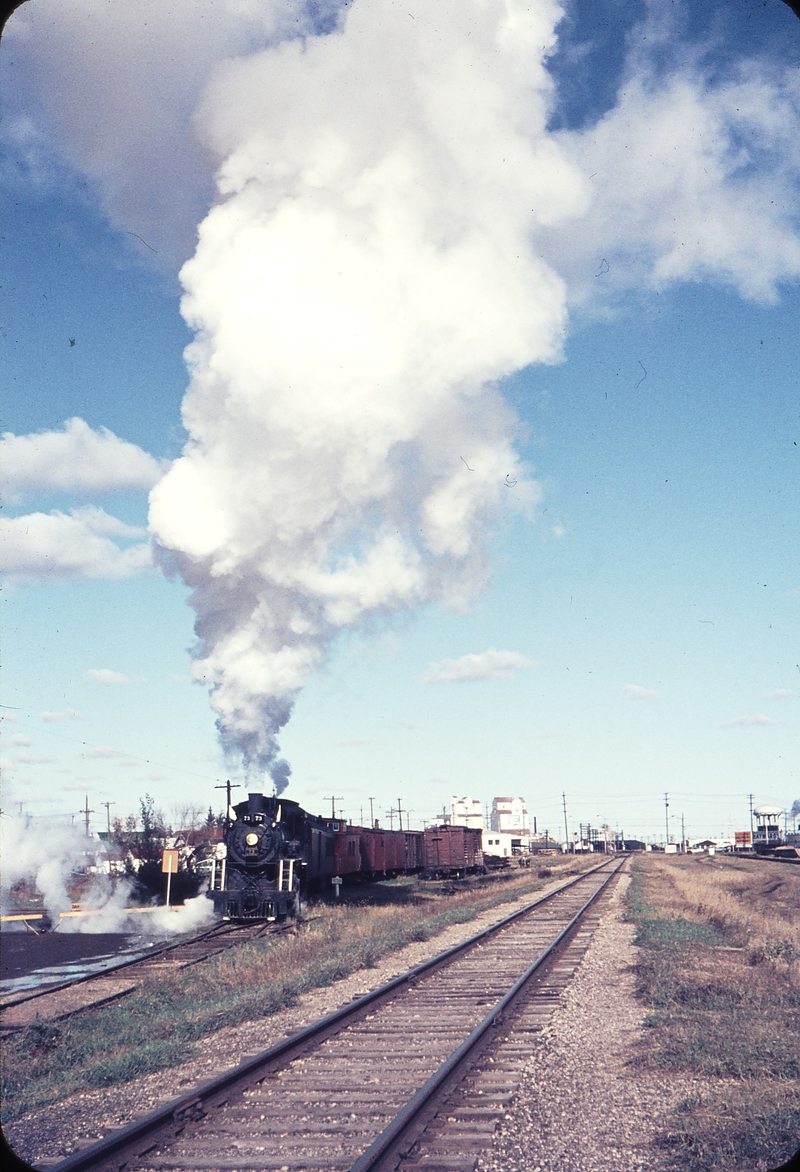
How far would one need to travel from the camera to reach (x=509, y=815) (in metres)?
178

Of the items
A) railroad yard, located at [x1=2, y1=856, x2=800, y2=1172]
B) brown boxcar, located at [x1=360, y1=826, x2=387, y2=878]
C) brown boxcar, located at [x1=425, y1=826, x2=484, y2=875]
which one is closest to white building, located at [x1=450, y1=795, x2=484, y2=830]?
brown boxcar, located at [x1=425, y1=826, x2=484, y2=875]

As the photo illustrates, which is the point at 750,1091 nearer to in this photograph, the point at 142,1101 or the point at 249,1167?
the point at 249,1167

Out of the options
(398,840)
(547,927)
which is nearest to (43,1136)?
(547,927)

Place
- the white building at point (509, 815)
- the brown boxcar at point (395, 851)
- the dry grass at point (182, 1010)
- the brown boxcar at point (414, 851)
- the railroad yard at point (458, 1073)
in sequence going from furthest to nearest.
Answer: the white building at point (509, 815) < the brown boxcar at point (414, 851) < the brown boxcar at point (395, 851) < the dry grass at point (182, 1010) < the railroad yard at point (458, 1073)

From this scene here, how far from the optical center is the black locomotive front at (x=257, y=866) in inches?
908

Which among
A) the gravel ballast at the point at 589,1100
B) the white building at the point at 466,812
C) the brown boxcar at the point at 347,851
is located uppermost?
the gravel ballast at the point at 589,1100

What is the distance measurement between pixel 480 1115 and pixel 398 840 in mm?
37850

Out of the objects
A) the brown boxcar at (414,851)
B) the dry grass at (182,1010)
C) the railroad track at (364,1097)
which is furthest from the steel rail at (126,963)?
the brown boxcar at (414,851)

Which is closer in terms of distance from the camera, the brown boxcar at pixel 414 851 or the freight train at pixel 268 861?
the freight train at pixel 268 861

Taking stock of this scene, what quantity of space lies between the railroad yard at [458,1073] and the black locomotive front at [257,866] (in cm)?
738

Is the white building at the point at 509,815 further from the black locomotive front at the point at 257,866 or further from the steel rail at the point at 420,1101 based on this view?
the steel rail at the point at 420,1101

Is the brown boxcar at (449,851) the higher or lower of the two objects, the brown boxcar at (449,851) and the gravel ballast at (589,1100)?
the lower

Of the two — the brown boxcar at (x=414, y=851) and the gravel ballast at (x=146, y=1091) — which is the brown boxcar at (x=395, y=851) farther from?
the gravel ballast at (x=146, y=1091)

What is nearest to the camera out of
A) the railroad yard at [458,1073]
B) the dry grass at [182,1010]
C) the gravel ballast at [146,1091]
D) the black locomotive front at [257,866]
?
the railroad yard at [458,1073]
